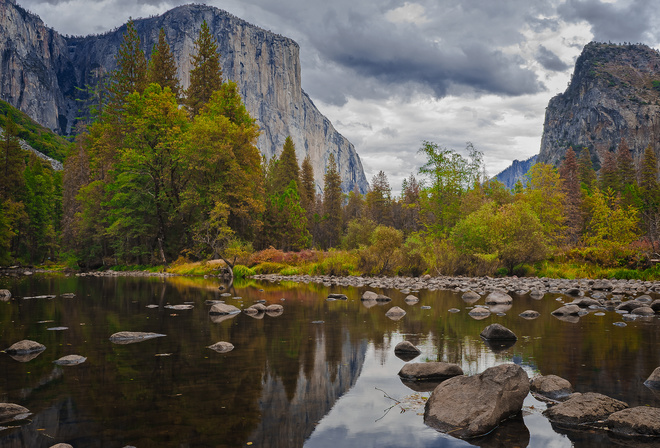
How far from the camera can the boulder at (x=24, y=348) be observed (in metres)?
6.70

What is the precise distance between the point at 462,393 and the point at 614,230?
26.4 meters

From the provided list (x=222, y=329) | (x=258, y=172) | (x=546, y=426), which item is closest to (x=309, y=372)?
(x=546, y=426)

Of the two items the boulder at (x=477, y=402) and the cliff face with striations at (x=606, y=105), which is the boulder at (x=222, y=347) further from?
the cliff face with striations at (x=606, y=105)

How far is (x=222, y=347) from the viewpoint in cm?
693

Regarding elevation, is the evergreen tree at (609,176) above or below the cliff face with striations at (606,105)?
below

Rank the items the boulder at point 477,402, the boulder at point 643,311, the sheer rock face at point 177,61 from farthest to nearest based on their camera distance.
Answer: the sheer rock face at point 177,61 < the boulder at point 643,311 < the boulder at point 477,402

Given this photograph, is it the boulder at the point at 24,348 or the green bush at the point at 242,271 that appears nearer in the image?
the boulder at the point at 24,348

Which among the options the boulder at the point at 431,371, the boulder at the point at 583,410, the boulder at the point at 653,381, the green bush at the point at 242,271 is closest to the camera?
the boulder at the point at 583,410

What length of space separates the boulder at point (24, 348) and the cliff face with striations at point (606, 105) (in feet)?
481

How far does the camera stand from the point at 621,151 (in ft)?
219

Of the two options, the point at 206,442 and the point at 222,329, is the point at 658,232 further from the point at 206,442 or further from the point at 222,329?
the point at 206,442

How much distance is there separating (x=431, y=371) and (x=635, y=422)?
89.6 inches

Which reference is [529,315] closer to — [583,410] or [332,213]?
[583,410]

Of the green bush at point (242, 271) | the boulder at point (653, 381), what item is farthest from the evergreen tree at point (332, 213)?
the boulder at point (653, 381)
